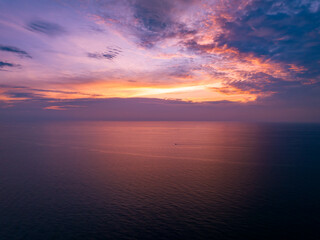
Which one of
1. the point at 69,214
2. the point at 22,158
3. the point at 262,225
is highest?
the point at 262,225

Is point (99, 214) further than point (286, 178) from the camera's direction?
No

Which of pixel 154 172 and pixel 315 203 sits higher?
pixel 315 203

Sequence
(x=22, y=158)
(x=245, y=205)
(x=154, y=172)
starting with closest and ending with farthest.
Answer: (x=245, y=205) < (x=154, y=172) < (x=22, y=158)

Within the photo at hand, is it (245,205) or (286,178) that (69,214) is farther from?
(286,178)

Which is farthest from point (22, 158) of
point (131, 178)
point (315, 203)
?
point (315, 203)

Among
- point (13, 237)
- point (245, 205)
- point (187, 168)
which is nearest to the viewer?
point (13, 237)

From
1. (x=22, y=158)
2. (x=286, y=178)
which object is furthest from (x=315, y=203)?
(x=22, y=158)

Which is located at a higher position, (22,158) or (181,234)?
(181,234)

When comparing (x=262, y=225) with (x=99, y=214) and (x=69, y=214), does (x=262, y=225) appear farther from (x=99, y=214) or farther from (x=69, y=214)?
(x=69, y=214)

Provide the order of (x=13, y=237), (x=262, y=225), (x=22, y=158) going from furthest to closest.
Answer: (x=22, y=158) < (x=262, y=225) < (x=13, y=237)
